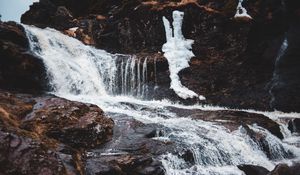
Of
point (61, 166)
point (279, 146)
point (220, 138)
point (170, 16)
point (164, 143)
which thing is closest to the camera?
point (61, 166)

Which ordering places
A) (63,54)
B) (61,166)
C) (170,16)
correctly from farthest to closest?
(170,16) < (63,54) < (61,166)

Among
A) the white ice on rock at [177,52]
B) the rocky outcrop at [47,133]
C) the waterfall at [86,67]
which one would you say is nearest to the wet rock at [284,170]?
the rocky outcrop at [47,133]

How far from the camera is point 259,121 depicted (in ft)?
44.0

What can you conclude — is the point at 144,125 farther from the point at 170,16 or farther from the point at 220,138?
the point at 170,16

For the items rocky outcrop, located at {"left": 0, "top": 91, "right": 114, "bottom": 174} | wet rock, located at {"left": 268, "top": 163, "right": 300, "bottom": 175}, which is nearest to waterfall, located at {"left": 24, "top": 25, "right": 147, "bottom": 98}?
rocky outcrop, located at {"left": 0, "top": 91, "right": 114, "bottom": 174}

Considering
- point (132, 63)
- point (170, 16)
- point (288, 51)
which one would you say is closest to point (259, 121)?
point (288, 51)

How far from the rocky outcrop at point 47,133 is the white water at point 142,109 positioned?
1.98 m

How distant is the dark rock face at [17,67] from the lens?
15.1 meters

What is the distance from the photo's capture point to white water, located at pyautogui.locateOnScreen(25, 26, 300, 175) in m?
9.70

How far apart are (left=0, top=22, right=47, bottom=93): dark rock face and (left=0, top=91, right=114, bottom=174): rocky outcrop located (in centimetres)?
452

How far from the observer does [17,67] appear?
15273mm

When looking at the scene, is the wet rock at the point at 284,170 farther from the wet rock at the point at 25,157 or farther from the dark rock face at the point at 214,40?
the dark rock face at the point at 214,40

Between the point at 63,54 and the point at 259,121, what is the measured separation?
34.8 ft

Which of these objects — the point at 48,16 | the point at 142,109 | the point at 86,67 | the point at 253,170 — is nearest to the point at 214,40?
the point at 86,67
